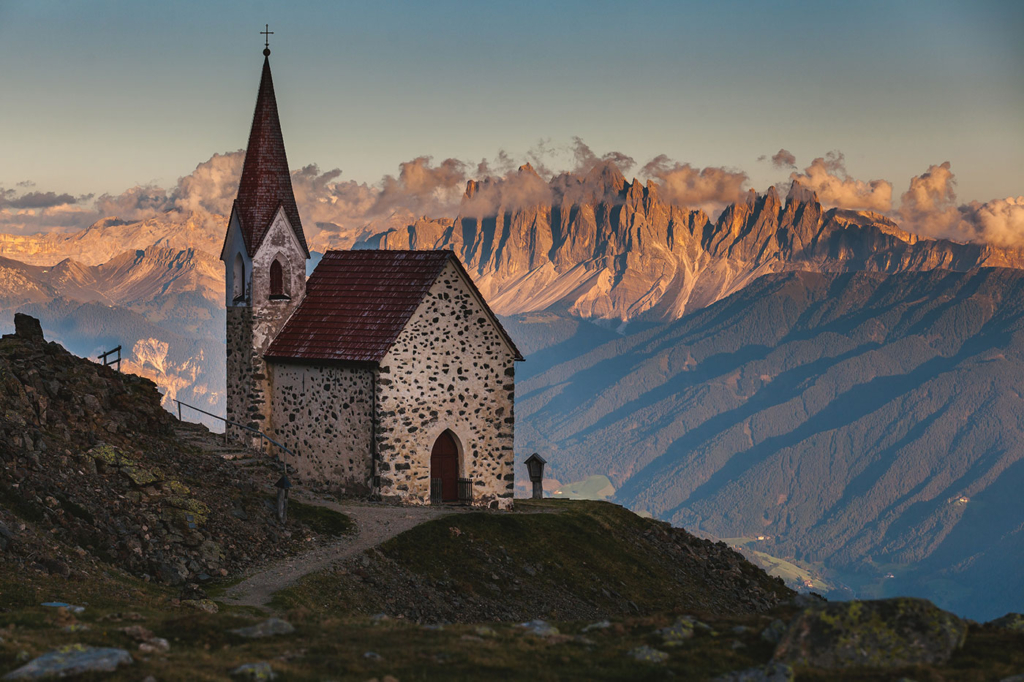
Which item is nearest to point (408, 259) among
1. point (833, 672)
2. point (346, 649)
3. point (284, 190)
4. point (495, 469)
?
point (284, 190)

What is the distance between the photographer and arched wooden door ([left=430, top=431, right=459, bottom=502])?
4300cm

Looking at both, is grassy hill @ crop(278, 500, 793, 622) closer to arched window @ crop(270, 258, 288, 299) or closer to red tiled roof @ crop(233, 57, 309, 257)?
arched window @ crop(270, 258, 288, 299)

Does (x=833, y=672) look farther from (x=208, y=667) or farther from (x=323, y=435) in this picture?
(x=323, y=435)

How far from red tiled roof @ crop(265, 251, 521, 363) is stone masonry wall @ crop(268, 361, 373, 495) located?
764mm

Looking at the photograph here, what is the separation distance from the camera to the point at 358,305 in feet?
147

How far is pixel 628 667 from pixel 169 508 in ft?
58.8

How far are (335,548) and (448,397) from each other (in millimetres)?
11646

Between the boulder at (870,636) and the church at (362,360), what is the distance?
88.2 feet

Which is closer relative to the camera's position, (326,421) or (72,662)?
(72,662)

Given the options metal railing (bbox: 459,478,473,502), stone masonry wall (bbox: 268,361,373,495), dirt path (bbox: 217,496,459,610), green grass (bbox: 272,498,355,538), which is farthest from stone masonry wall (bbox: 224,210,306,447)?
green grass (bbox: 272,498,355,538)

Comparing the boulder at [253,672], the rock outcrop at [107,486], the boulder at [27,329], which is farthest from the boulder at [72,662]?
the boulder at [27,329]

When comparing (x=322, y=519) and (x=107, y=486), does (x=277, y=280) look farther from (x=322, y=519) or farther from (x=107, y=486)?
(x=107, y=486)

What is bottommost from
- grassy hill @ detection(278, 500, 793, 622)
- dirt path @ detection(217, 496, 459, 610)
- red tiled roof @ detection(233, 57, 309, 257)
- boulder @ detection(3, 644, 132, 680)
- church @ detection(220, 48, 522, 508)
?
grassy hill @ detection(278, 500, 793, 622)

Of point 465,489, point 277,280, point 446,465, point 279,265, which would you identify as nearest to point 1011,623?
point 465,489
